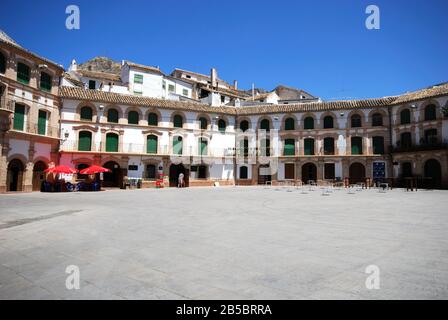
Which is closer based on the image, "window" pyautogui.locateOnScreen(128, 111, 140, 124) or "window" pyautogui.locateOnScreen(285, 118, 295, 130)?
"window" pyautogui.locateOnScreen(128, 111, 140, 124)

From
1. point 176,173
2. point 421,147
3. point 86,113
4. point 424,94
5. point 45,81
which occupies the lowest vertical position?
point 176,173

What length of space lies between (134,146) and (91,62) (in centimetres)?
6781

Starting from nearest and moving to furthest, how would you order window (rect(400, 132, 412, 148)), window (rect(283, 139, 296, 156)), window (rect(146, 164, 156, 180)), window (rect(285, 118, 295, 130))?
window (rect(400, 132, 412, 148))
window (rect(146, 164, 156, 180))
window (rect(283, 139, 296, 156))
window (rect(285, 118, 295, 130))

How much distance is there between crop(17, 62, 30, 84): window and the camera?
21.0 m

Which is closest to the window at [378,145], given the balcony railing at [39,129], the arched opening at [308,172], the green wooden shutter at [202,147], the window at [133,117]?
the arched opening at [308,172]

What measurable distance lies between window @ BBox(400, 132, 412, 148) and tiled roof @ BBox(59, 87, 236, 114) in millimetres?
19667

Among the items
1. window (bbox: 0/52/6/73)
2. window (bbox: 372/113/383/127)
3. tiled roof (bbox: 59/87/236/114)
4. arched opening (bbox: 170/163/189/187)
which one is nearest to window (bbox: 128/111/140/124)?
tiled roof (bbox: 59/87/236/114)

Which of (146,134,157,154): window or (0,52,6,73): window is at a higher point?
(0,52,6,73): window

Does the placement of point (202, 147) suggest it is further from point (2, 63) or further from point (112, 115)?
point (2, 63)

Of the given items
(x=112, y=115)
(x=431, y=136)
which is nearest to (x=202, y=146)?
(x=112, y=115)

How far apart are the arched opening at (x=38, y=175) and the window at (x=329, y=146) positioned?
29.9 m

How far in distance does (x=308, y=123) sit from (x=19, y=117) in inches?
1166

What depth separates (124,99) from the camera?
29453 millimetres

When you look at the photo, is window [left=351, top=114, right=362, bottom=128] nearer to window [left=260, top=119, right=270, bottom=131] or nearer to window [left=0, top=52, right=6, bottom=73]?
window [left=260, top=119, right=270, bottom=131]
